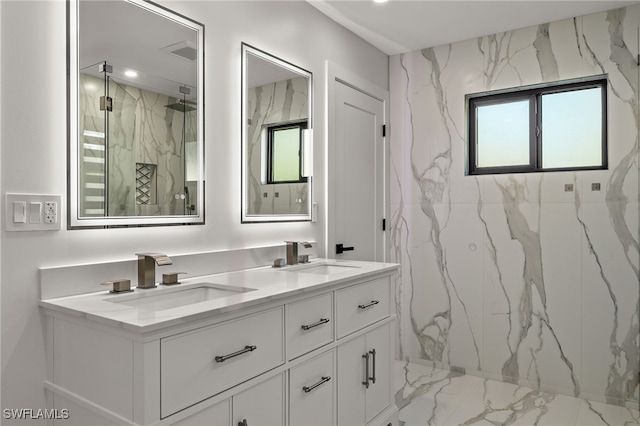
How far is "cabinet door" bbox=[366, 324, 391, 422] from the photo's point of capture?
2.22 meters

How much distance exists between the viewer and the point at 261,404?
5.06 feet

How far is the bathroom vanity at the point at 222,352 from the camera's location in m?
1.21

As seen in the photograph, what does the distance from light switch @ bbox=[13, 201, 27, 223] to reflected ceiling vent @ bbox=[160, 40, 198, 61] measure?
0.87 metres

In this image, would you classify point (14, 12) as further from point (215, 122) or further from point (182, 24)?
point (215, 122)

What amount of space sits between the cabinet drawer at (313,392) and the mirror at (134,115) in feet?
2.72

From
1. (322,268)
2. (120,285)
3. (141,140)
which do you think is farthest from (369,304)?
(141,140)

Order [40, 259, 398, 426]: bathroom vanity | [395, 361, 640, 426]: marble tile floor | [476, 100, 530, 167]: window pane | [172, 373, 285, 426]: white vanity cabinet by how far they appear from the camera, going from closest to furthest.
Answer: [40, 259, 398, 426]: bathroom vanity
[172, 373, 285, 426]: white vanity cabinet
[395, 361, 640, 426]: marble tile floor
[476, 100, 530, 167]: window pane

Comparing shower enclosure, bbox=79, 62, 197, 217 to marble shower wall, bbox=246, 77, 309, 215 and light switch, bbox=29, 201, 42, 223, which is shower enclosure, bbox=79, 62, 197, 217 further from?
marble shower wall, bbox=246, 77, 309, 215

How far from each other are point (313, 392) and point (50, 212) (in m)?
1.20

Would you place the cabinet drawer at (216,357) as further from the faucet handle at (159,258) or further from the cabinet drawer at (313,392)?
the faucet handle at (159,258)

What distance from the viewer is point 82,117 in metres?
1.59

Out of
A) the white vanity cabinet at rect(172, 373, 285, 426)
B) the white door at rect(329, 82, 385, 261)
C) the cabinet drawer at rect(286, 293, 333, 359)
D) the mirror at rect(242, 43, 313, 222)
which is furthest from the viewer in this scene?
the white door at rect(329, 82, 385, 261)

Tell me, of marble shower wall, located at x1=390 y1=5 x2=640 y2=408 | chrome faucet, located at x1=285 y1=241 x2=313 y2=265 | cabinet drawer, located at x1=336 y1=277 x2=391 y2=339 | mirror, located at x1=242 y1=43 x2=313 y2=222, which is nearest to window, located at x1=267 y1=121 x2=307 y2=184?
mirror, located at x1=242 y1=43 x2=313 y2=222

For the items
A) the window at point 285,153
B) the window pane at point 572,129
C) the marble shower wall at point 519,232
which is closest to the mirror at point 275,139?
the window at point 285,153
